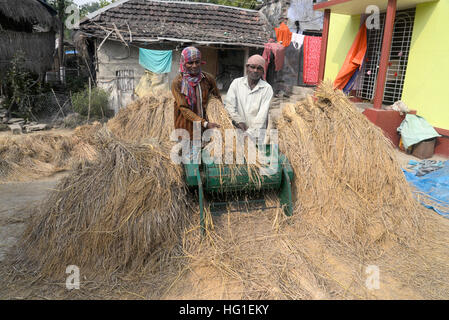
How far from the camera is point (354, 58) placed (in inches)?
302

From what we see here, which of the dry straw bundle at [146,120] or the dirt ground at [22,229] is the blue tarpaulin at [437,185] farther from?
the dry straw bundle at [146,120]

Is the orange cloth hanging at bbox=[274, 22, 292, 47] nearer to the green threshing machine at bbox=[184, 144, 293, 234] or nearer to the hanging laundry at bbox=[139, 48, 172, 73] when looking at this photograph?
the hanging laundry at bbox=[139, 48, 172, 73]

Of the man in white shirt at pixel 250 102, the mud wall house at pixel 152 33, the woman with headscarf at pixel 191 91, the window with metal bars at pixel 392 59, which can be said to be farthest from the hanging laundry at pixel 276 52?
the woman with headscarf at pixel 191 91

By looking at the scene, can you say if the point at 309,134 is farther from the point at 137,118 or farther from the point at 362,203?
the point at 137,118

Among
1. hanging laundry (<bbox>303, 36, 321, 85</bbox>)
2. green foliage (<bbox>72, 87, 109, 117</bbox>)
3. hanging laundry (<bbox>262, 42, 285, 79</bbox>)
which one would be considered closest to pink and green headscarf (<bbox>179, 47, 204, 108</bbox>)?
green foliage (<bbox>72, 87, 109, 117</bbox>)

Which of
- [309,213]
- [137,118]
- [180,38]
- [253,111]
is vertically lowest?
[309,213]

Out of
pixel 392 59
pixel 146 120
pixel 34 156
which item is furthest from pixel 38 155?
pixel 392 59

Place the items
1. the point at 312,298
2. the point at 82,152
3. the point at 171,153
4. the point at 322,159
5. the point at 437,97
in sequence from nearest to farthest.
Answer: the point at 312,298 < the point at 171,153 < the point at 322,159 < the point at 82,152 < the point at 437,97

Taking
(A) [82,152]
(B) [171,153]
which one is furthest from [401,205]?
(A) [82,152]

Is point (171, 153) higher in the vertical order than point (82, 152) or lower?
higher

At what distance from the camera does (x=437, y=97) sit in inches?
233

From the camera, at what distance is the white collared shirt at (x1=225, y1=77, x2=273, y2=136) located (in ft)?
11.4

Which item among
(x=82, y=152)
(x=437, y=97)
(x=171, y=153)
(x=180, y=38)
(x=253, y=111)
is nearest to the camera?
(x=171, y=153)

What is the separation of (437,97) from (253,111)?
435 cm
